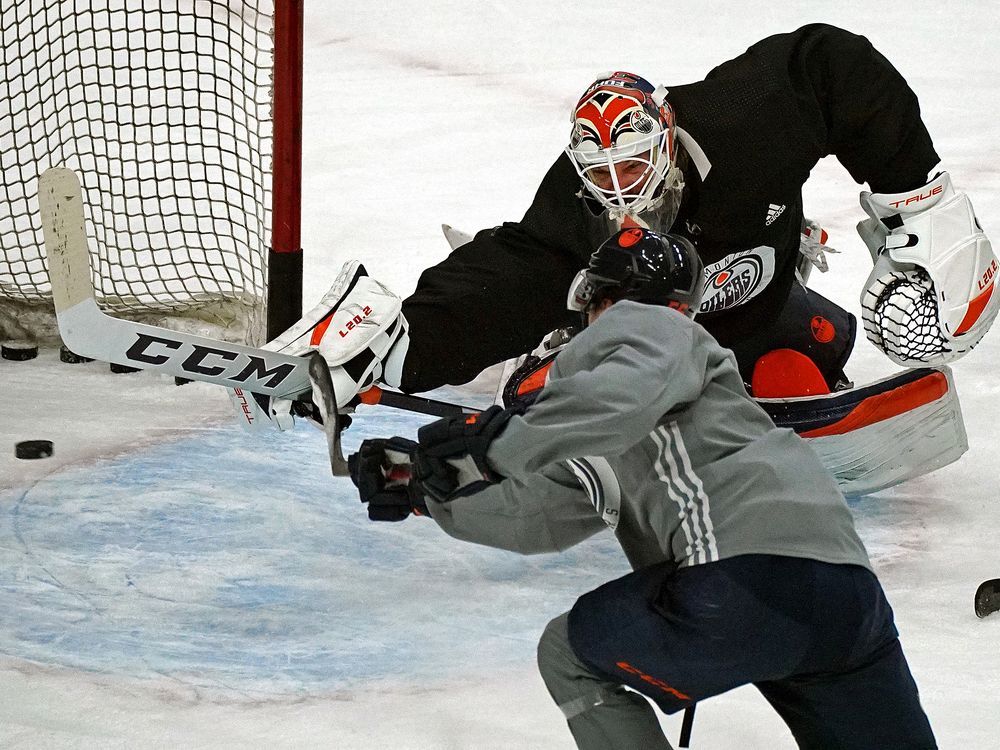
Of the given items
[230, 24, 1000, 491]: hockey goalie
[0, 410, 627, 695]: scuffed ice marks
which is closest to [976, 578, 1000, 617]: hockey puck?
[230, 24, 1000, 491]: hockey goalie

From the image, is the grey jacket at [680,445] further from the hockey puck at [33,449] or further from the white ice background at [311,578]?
the hockey puck at [33,449]

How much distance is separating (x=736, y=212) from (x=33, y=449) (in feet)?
4.97

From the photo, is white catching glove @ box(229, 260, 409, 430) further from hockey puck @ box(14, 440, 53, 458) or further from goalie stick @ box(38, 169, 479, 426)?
hockey puck @ box(14, 440, 53, 458)

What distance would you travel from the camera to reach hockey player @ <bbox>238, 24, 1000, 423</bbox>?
95.5 inches

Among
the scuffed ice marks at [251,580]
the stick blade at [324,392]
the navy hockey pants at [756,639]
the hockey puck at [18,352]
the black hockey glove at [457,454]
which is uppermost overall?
the black hockey glove at [457,454]

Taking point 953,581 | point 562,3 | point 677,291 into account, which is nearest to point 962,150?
point 562,3

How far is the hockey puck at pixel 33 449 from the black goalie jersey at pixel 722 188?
937 mm

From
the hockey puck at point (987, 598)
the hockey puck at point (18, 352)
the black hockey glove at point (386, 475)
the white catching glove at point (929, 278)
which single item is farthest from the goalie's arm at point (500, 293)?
the hockey puck at point (18, 352)

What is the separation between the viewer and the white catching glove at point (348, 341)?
228 centimetres

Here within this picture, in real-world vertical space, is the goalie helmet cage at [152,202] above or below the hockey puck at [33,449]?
above

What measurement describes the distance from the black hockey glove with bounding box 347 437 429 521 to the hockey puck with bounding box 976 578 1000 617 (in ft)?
3.39

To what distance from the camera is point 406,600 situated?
2414 millimetres

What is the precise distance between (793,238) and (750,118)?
0.35 metres

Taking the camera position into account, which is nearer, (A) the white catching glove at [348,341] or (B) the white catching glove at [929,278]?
(A) the white catching glove at [348,341]
